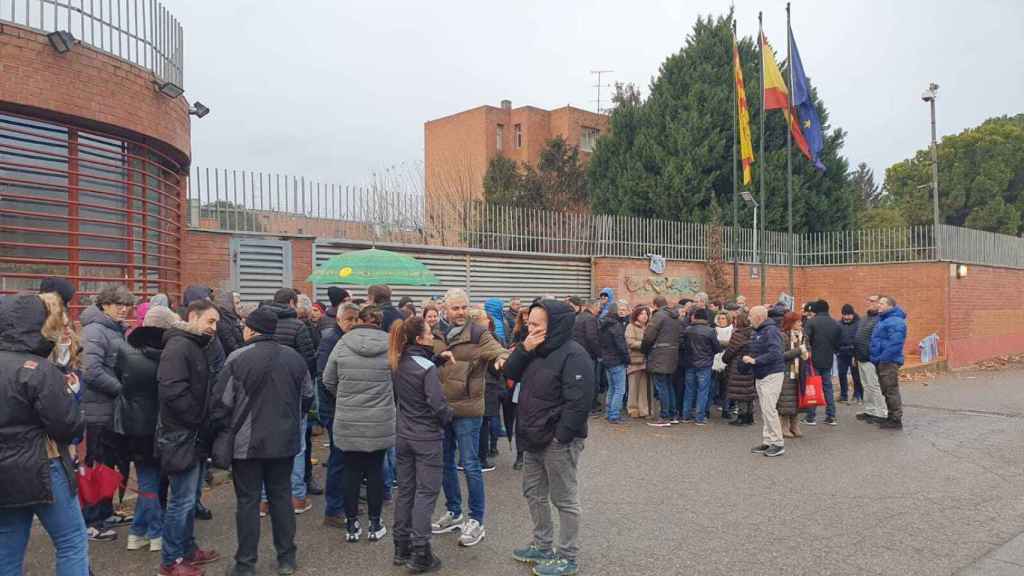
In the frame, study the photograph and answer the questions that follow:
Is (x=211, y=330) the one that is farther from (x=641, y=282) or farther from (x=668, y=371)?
(x=641, y=282)

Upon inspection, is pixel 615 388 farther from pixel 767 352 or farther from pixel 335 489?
pixel 335 489

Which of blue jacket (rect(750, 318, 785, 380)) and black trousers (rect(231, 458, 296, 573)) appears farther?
blue jacket (rect(750, 318, 785, 380))

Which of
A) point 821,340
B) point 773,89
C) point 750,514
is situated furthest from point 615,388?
point 773,89

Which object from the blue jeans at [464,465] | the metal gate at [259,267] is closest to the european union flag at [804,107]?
the metal gate at [259,267]

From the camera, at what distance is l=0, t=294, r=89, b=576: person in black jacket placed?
11.3ft

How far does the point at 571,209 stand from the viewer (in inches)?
1316

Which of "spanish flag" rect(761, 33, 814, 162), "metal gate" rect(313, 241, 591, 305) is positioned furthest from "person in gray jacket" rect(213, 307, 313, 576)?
"spanish flag" rect(761, 33, 814, 162)

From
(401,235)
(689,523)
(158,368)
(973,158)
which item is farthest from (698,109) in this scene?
(973,158)

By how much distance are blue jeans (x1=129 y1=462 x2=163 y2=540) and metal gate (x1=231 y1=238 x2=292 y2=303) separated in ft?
22.4

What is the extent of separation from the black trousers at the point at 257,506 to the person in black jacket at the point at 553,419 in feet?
5.29

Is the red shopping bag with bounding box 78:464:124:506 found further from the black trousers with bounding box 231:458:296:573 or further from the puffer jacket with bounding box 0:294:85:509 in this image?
the puffer jacket with bounding box 0:294:85:509

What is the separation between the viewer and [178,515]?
472 cm

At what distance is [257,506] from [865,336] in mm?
8982

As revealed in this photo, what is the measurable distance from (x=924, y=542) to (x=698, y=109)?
22.4m
